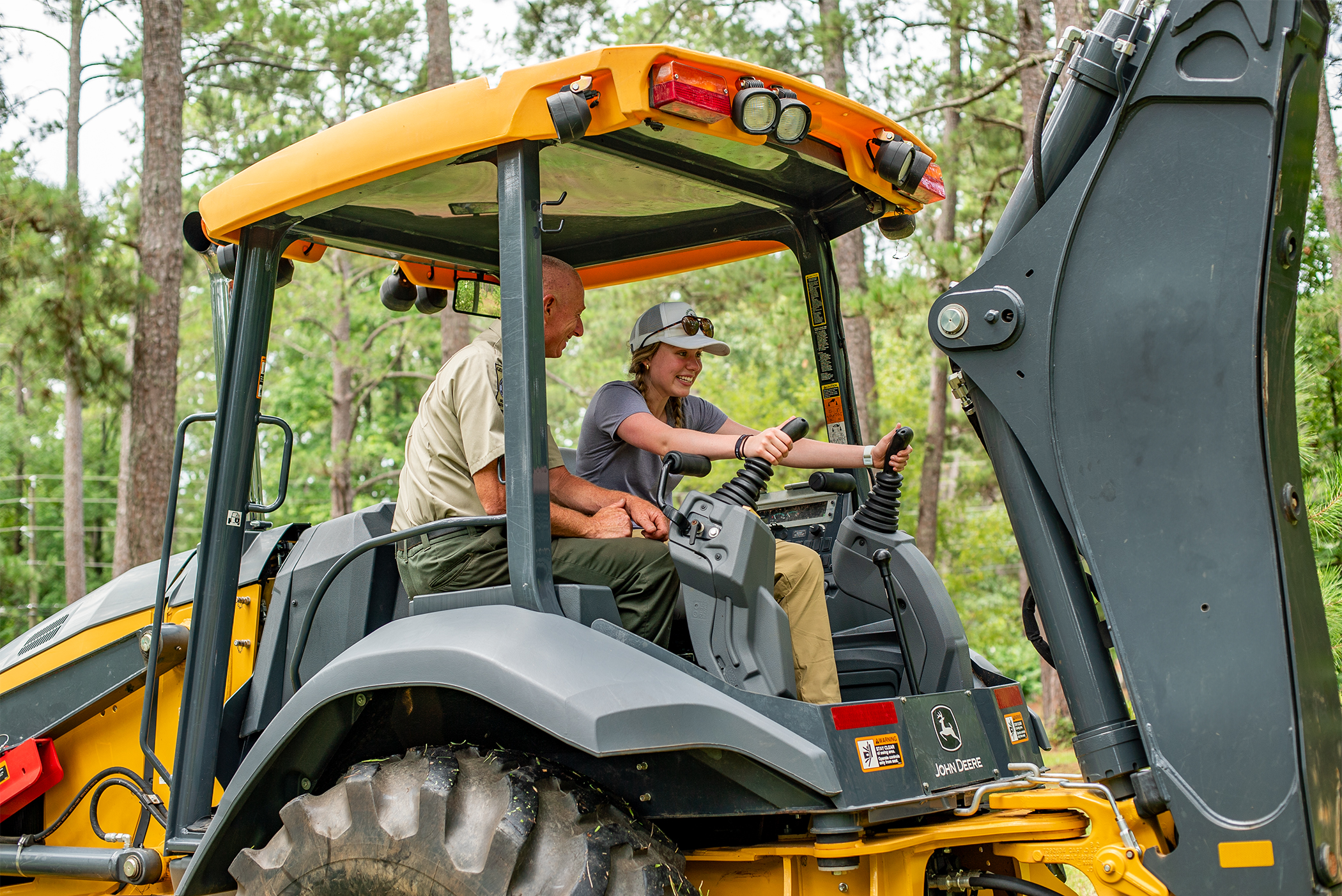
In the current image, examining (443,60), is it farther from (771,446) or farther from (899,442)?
(771,446)

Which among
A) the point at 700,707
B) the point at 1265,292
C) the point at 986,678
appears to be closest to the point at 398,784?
the point at 700,707

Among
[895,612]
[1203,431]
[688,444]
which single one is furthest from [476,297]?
[1203,431]

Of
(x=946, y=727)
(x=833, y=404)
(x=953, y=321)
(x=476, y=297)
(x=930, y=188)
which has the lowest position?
(x=946, y=727)

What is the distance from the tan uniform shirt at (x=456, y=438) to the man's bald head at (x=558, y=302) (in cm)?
18

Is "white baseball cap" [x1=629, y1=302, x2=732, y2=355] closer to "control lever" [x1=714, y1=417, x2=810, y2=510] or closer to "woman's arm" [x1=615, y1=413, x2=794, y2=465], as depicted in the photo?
"woman's arm" [x1=615, y1=413, x2=794, y2=465]

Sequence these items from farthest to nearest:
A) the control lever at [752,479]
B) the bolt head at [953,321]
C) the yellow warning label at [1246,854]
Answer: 1. the control lever at [752,479]
2. the bolt head at [953,321]
3. the yellow warning label at [1246,854]

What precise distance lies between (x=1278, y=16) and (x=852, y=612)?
81.3 inches

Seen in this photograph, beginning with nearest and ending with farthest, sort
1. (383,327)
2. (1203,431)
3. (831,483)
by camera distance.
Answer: (1203,431), (831,483), (383,327)

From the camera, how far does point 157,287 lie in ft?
35.2

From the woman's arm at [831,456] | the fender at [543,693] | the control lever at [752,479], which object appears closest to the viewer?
the fender at [543,693]

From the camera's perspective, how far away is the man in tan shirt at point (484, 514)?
3.02m

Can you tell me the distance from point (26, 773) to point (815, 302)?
129 inches

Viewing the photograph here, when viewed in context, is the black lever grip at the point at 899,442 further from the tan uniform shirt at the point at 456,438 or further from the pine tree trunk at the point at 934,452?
the pine tree trunk at the point at 934,452

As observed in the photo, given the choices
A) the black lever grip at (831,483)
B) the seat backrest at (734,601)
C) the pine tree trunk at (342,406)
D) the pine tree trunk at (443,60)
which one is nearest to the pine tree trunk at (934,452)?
the pine tree trunk at (443,60)
